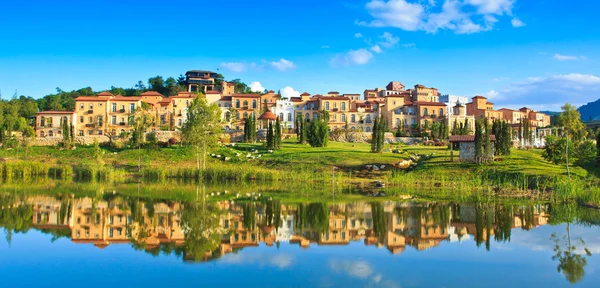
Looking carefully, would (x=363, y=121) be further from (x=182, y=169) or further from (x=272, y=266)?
(x=272, y=266)

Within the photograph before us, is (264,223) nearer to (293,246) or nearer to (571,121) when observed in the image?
(293,246)

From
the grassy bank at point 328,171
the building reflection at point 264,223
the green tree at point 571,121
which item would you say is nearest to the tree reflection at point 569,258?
the building reflection at point 264,223

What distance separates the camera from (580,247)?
51.6ft

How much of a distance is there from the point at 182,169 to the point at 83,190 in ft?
45.0

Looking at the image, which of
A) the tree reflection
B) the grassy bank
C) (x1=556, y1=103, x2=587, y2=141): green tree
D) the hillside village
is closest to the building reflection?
the tree reflection

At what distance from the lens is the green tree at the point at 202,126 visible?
48000mm

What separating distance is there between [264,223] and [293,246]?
3717 millimetres

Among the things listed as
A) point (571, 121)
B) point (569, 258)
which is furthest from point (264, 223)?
point (571, 121)

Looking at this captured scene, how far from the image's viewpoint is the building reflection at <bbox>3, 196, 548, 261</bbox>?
1591 cm

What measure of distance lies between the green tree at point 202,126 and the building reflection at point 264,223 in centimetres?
2248

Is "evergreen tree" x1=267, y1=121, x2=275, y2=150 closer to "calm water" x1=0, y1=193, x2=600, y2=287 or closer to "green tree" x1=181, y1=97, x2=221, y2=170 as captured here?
"green tree" x1=181, y1=97, x2=221, y2=170

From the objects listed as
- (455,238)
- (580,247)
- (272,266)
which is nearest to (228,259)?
(272,266)

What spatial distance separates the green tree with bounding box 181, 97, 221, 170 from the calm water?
24288 millimetres

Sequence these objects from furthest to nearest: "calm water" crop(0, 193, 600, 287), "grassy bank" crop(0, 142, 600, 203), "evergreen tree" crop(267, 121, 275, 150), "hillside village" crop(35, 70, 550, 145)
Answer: "hillside village" crop(35, 70, 550, 145) → "evergreen tree" crop(267, 121, 275, 150) → "grassy bank" crop(0, 142, 600, 203) → "calm water" crop(0, 193, 600, 287)
